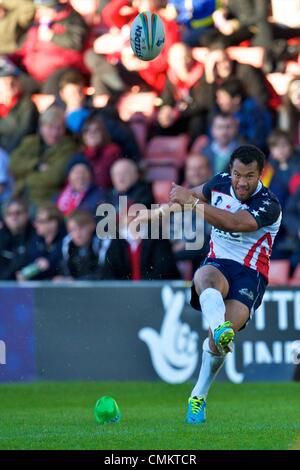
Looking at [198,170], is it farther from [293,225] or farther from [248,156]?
[248,156]

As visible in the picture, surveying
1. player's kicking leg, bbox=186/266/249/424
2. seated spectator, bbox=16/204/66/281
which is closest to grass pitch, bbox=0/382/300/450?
player's kicking leg, bbox=186/266/249/424

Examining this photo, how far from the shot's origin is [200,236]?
14.7 meters

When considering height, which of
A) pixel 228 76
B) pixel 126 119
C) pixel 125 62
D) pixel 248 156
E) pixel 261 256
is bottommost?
pixel 261 256

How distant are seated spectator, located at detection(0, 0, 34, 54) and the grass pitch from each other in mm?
5957

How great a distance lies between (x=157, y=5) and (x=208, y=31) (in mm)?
773

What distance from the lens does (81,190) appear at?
1600 cm

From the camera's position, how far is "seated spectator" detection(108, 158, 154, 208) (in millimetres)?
15250

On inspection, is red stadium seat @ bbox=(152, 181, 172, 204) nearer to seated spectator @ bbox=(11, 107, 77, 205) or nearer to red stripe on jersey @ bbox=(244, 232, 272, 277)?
seated spectator @ bbox=(11, 107, 77, 205)

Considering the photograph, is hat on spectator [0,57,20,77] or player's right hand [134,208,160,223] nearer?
player's right hand [134,208,160,223]

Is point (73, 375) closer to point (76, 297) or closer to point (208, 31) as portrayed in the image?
point (76, 297)

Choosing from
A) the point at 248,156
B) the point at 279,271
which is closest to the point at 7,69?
the point at 279,271

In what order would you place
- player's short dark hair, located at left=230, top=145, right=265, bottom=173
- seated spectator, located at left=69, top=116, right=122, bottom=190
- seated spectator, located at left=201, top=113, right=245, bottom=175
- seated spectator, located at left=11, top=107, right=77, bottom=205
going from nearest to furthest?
player's short dark hair, located at left=230, top=145, right=265, bottom=173
seated spectator, located at left=201, top=113, right=245, bottom=175
seated spectator, located at left=69, top=116, right=122, bottom=190
seated spectator, located at left=11, top=107, right=77, bottom=205

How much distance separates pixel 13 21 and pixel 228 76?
3.55 metres
